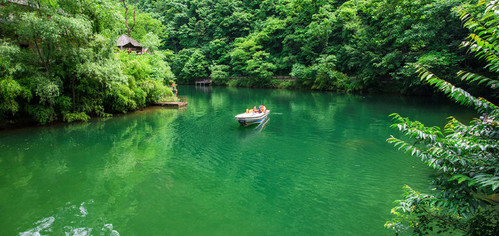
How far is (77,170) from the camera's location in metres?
11.1

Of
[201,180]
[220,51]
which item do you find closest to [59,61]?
[201,180]

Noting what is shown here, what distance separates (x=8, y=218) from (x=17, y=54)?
13.1 metres

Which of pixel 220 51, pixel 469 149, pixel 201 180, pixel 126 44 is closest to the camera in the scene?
pixel 469 149

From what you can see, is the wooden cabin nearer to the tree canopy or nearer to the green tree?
the tree canopy

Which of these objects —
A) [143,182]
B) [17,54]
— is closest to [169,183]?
[143,182]

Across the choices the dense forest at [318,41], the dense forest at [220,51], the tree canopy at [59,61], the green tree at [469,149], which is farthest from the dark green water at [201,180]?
the dense forest at [318,41]

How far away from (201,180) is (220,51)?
5823 cm

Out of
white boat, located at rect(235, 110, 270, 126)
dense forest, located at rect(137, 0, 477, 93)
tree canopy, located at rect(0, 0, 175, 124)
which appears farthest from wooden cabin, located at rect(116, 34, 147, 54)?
dense forest, located at rect(137, 0, 477, 93)

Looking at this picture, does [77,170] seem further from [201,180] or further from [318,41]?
[318,41]

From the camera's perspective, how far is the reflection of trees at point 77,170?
307 inches

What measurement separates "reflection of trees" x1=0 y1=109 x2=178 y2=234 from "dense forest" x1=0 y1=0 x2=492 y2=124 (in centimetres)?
331

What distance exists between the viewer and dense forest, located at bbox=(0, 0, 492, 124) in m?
16.7

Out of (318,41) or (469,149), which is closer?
(469,149)

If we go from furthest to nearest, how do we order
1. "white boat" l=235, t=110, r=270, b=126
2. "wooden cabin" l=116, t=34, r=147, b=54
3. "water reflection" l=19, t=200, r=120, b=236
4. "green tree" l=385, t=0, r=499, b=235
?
1. "wooden cabin" l=116, t=34, r=147, b=54
2. "white boat" l=235, t=110, r=270, b=126
3. "water reflection" l=19, t=200, r=120, b=236
4. "green tree" l=385, t=0, r=499, b=235
